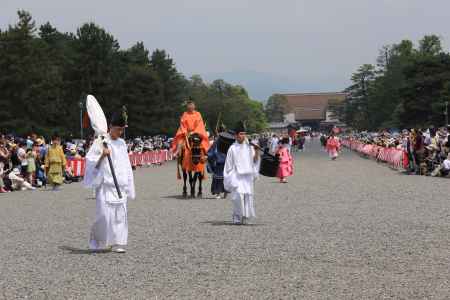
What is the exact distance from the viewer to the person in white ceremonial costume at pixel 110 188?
1066cm

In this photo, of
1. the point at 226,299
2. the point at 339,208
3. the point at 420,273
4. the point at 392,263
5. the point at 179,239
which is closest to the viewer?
the point at 226,299

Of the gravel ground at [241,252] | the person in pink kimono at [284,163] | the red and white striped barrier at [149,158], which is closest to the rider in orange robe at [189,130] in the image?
the gravel ground at [241,252]

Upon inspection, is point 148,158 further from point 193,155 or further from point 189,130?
point 193,155

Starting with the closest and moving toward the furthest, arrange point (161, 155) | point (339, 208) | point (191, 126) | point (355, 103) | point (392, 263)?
point (392, 263), point (339, 208), point (191, 126), point (161, 155), point (355, 103)

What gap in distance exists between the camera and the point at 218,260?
956 cm

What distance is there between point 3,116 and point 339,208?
55.5 meters

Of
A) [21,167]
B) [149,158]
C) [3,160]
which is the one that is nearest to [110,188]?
[3,160]

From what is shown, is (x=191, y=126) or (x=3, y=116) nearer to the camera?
(x=191, y=126)

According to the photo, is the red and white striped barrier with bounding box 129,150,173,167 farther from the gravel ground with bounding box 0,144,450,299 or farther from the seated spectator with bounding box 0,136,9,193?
the gravel ground with bounding box 0,144,450,299

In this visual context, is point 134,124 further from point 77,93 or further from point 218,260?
point 218,260

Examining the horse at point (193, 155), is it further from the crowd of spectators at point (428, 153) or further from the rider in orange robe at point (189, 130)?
the crowd of spectators at point (428, 153)

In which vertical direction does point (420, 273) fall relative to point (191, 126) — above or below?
below

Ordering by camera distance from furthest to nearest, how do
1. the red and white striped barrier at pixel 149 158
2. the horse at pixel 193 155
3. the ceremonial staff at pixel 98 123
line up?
the red and white striped barrier at pixel 149 158 < the horse at pixel 193 155 < the ceremonial staff at pixel 98 123

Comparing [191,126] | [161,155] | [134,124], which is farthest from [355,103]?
[191,126]
